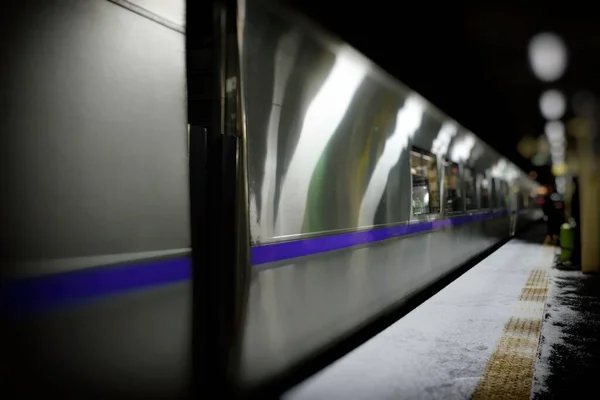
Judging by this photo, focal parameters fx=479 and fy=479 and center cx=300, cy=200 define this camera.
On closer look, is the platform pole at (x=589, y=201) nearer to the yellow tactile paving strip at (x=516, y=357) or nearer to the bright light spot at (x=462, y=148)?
the bright light spot at (x=462, y=148)

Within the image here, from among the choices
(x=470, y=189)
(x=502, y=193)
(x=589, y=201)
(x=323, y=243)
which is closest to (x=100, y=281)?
(x=323, y=243)

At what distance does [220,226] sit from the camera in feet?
10.0

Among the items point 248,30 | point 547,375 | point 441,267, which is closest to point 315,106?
point 248,30

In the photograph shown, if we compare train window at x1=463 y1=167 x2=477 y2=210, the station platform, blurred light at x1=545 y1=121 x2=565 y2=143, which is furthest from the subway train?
blurred light at x1=545 y1=121 x2=565 y2=143

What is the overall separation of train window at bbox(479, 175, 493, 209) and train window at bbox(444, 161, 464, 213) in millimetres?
2566

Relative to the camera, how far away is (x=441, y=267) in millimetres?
8039

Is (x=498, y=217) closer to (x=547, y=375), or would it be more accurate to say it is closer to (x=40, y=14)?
(x=547, y=375)

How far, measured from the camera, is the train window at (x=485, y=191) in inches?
467

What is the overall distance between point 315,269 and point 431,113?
4.13 meters

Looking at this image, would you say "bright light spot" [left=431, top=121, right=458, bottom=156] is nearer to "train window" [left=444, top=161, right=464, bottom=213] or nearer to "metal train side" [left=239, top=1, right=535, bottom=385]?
"train window" [left=444, top=161, right=464, bottom=213]

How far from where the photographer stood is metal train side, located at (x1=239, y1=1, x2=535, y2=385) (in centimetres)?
329

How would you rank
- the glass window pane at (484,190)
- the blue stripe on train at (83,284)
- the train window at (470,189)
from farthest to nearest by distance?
the glass window pane at (484,190)
the train window at (470,189)
the blue stripe on train at (83,284)

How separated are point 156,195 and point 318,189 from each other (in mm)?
1692

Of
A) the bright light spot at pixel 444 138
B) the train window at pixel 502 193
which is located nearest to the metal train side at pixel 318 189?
the bright light spot at pixel 444 138
